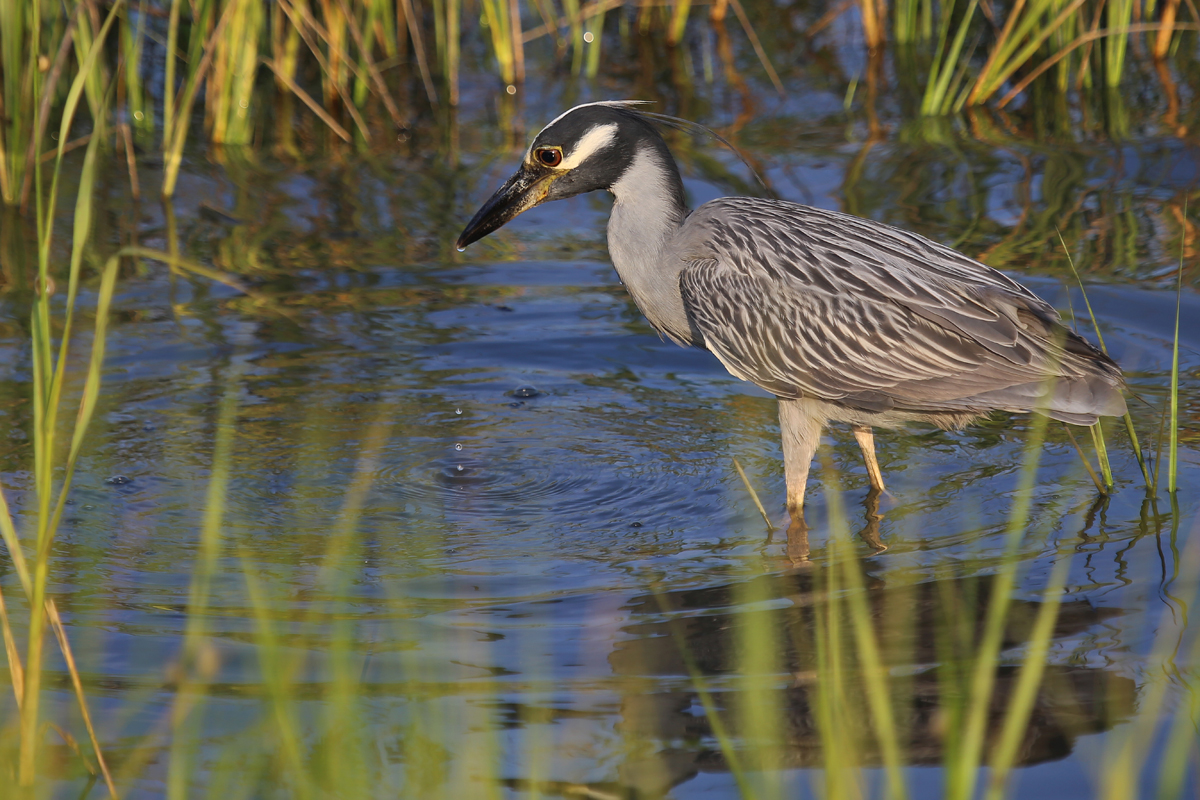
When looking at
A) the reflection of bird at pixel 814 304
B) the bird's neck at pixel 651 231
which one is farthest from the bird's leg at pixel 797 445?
the bird's neck at pixel 651 231

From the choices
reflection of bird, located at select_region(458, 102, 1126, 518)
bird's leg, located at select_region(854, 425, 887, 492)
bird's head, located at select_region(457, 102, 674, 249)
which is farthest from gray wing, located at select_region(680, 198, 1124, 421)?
bird's head, located at select_region(457, 102, 674, 249)

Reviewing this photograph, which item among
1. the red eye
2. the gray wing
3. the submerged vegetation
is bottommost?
the submerged vegetation

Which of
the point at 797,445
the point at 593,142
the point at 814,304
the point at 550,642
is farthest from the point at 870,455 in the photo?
the point at 550,642

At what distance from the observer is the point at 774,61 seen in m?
9.34

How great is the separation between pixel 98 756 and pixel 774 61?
7.55 meters

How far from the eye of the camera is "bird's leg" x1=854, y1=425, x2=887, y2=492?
4.70 m

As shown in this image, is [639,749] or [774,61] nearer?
[639,749]

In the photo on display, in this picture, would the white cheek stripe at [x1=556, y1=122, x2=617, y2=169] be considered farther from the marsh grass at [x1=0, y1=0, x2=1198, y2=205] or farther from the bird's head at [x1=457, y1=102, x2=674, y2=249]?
the marsh grass at [x1=0, y1=0, x2=1198, y2=205]

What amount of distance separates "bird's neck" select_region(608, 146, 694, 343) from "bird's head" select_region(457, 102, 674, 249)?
0.16ft

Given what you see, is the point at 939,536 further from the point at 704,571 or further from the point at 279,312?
the point at 279,312

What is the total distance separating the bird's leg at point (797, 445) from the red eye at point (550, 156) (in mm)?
1256

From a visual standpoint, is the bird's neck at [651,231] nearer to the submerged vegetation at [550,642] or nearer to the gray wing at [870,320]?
the gray wing at [870,320]

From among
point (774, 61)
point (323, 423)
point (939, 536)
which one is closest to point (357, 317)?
point (323, 423)

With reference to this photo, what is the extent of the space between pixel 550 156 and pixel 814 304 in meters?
1.18
